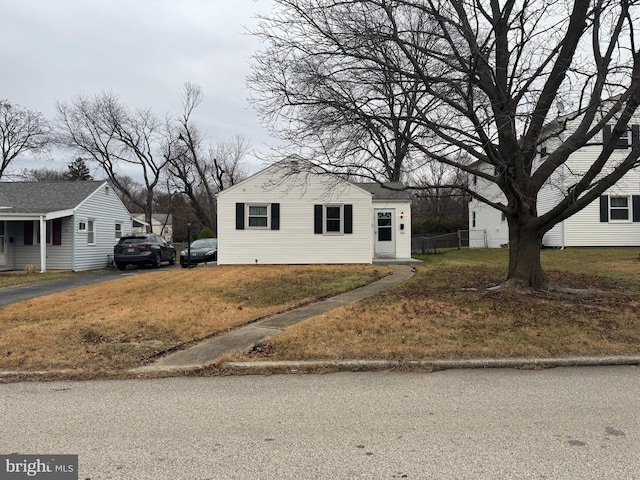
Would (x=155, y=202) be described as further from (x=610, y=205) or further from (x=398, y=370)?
(x=398, y=370)

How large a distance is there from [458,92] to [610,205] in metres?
18.0

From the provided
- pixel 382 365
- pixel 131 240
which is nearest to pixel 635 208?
pixel 382 365

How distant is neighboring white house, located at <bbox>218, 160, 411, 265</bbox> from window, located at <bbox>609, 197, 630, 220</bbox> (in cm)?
1317

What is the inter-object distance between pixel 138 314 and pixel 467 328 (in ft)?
19.2

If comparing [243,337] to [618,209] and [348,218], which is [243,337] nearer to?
[348,218]

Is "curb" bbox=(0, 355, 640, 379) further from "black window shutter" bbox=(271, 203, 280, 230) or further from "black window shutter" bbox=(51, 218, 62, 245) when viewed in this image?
"black window shutter" bbox=(51, 218, 62, 245)

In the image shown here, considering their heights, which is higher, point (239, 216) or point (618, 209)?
point (618, 209)

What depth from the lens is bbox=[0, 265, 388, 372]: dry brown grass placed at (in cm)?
583

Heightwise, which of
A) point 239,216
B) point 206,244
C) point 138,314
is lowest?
point 138,314

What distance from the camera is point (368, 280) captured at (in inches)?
498

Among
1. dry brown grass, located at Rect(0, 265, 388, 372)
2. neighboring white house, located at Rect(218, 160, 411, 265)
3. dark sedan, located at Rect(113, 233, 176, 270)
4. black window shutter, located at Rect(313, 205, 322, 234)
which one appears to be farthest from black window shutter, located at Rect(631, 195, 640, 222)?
dark sedan, located at Rect(113, 233, 176, 270)

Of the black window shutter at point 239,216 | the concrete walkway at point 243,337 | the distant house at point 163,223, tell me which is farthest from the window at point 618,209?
the distant house at point 163,223

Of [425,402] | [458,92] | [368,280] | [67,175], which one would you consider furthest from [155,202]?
[425,402]

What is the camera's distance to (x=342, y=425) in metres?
3.79
